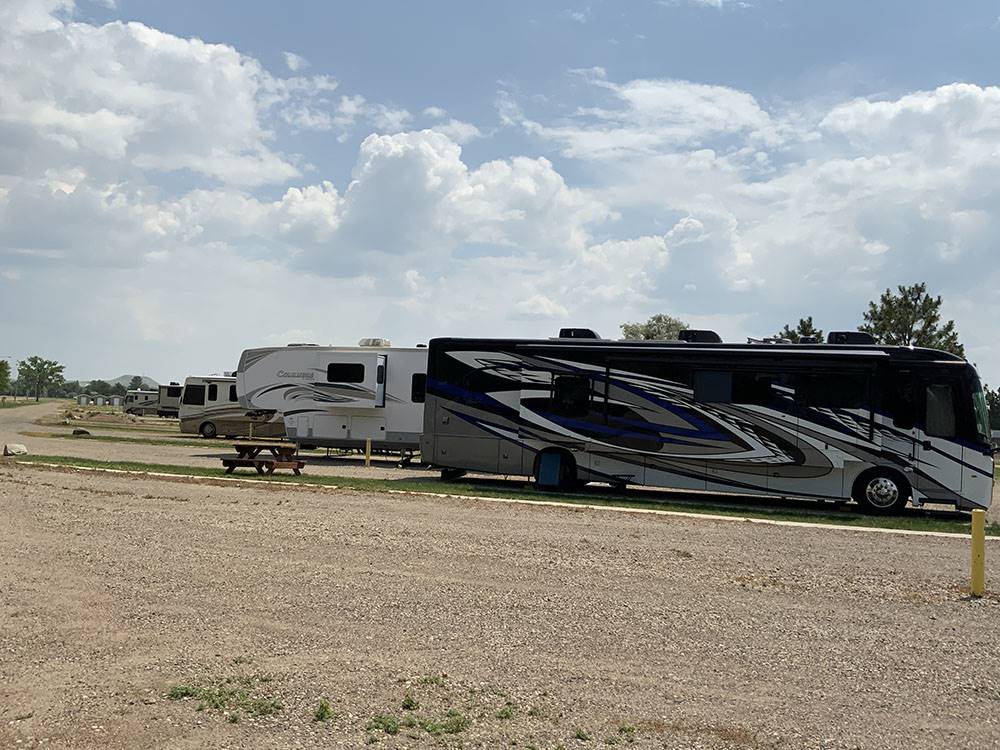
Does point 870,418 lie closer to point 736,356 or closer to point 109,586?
point 736,356

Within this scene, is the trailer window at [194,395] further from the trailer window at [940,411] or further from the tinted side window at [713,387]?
the trailer window at [940,411]

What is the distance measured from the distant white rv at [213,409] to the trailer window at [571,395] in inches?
843

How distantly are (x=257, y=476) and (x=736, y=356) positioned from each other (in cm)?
1043

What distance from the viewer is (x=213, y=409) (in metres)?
39.3

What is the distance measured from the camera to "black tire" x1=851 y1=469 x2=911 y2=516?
17531 mm

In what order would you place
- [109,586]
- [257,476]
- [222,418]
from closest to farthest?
[109,586] → [257,476] → [222,418]

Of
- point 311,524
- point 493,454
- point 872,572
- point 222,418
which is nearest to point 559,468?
point 493,454

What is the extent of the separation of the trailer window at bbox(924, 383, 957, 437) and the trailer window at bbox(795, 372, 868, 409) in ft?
3.62

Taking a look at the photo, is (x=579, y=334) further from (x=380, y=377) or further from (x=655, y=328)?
(x=655, y=328)

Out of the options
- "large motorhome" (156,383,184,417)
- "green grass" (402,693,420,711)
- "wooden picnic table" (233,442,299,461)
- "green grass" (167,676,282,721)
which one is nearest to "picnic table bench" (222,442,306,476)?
"wooden picnic table" (233,442,299,461)

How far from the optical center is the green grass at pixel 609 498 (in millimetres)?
15977

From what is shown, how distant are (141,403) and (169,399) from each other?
53.8 feet

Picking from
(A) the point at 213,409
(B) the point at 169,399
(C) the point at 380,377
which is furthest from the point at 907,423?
(B) the point at 169,399

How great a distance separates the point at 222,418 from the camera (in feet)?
129
